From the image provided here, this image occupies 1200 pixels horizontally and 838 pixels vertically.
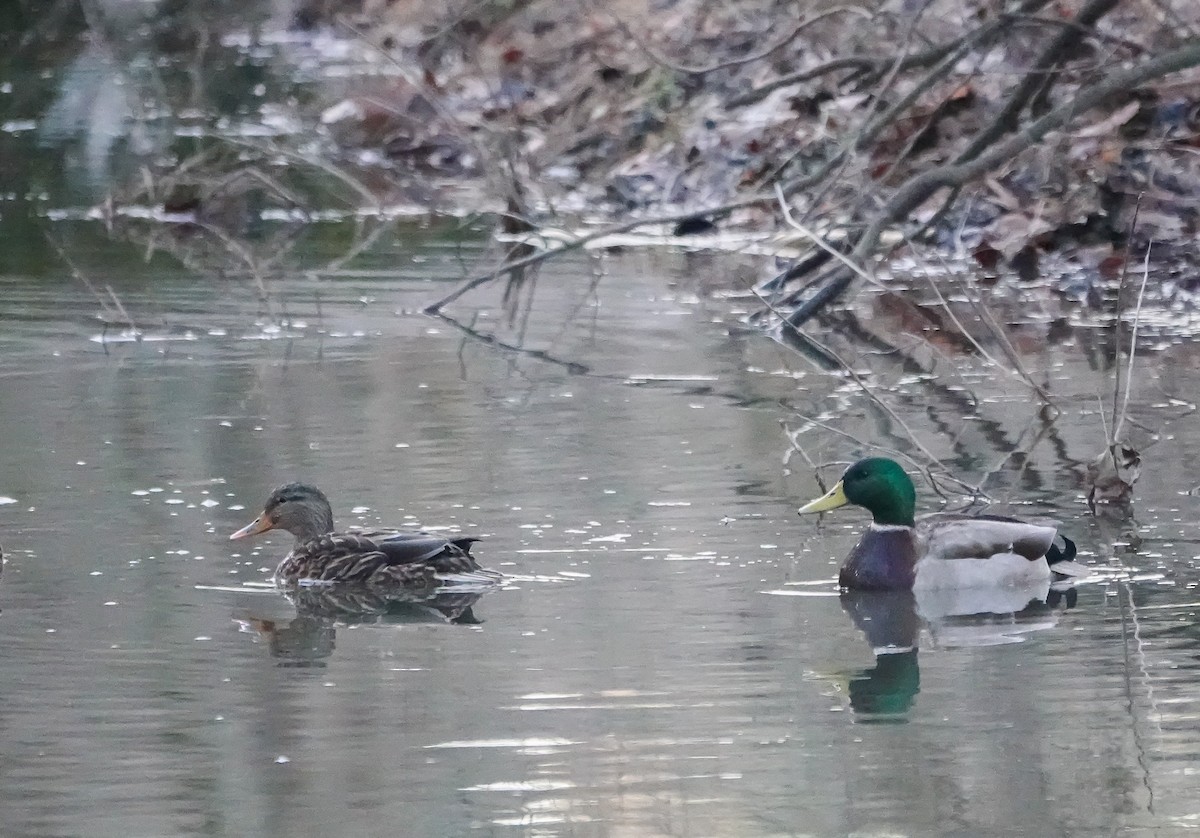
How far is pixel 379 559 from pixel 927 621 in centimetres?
192

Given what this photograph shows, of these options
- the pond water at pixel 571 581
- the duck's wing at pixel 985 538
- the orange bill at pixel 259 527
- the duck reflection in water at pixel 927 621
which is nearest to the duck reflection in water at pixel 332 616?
the pond water at pixel 571 581

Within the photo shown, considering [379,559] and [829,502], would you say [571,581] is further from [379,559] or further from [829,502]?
[829,502]

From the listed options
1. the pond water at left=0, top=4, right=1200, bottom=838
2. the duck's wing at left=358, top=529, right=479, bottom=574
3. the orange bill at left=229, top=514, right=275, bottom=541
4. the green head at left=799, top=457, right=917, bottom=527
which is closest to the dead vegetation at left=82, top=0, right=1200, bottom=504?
the pond water at left=0, top=4, right=1200, bottom=838

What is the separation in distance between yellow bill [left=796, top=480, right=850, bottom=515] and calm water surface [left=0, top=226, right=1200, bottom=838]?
0.17 m

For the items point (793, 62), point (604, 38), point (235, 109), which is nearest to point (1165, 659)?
point (793, 62)

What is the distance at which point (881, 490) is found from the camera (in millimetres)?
9484

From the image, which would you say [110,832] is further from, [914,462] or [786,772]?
[914,462]

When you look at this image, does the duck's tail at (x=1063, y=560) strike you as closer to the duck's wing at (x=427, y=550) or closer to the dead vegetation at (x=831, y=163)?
the dead vegetation at (x=831, y=163)

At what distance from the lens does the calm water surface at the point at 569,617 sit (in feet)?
21.6

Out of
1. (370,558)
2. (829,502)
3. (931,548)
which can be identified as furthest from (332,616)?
(931,548)

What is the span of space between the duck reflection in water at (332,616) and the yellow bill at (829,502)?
1.38m

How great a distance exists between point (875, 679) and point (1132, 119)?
12.1m

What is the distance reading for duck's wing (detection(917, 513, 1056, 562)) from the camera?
917 cm

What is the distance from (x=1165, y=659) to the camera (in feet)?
26.2
